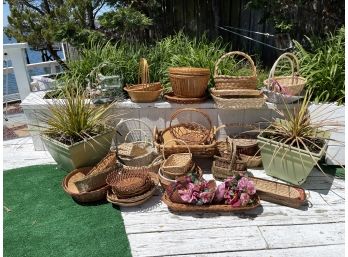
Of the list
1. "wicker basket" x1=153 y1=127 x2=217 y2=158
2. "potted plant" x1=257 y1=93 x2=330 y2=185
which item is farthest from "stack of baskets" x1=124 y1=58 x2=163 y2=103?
"potted plant" x1=257 y1=93 x2=330 y2=185

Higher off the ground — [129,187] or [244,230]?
[129,187]

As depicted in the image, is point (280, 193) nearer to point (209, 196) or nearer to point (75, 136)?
point (209, 196)

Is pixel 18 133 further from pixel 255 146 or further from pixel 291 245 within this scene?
pixel 291 245

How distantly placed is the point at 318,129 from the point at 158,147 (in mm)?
1358

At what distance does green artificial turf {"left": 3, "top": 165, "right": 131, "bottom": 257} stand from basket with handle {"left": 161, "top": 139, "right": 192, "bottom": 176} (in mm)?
482

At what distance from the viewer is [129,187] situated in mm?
2213

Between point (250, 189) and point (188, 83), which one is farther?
point (188, 83)

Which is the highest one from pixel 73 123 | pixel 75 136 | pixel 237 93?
pixel 237 93

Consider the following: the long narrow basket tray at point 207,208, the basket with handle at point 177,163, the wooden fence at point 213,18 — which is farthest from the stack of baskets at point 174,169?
the wooden fence at point 213,18

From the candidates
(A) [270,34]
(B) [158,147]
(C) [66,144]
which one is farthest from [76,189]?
(A) [270,34]

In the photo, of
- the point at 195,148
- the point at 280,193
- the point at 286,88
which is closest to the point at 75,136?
the point at 195,148

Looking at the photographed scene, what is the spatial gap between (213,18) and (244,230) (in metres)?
4.55

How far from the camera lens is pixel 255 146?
2.84 meters

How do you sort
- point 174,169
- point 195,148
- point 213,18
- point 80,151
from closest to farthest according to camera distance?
1. point 174,169
2. point 80,151
3. point 195,148
4. point 213,18
